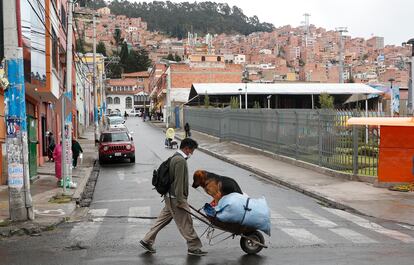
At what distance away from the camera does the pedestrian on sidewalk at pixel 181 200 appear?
28.1ft

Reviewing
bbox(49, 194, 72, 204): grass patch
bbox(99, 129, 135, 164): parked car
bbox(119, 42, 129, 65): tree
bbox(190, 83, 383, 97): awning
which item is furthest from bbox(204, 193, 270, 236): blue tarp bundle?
bbox(119, 42, 129, 65): tree

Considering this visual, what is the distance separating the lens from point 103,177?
874 inches

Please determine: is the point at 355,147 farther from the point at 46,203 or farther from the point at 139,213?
the point at 46,203

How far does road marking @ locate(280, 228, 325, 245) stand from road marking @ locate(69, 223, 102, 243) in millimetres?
3635

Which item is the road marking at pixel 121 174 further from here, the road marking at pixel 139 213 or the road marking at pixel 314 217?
the road marking at pixel 314 217

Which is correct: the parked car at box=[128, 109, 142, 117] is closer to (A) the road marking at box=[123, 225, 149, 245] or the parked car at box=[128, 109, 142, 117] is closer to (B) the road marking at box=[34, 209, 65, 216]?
(B) the road marking at box=[34, 209, 65, 216]

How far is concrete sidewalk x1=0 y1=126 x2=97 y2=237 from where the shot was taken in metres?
11.1

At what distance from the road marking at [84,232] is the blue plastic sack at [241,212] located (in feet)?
9.26

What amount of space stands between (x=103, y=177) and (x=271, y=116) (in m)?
10.2

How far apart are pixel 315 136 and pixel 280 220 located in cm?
1058

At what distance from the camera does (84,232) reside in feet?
36.0

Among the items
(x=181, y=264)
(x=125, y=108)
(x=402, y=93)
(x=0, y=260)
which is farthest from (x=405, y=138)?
(x=125, y=108)

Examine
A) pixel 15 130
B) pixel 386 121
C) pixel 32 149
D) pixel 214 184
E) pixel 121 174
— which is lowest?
pixel 121 174

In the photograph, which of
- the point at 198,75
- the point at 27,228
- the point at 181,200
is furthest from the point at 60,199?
the point at 198,75
